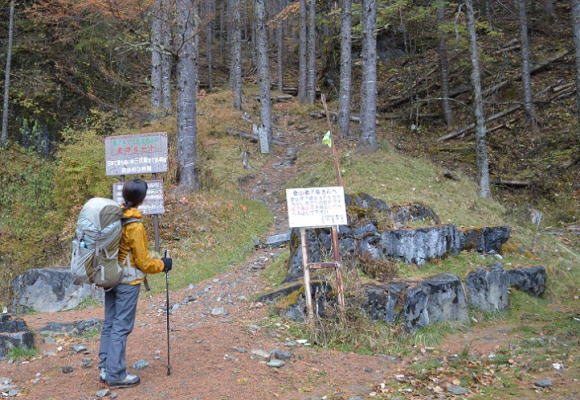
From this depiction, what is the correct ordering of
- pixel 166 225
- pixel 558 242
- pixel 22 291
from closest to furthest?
pixel 22 291
pixel 166 225
pixel 558 242

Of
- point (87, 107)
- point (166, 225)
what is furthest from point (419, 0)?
point (166, 225)

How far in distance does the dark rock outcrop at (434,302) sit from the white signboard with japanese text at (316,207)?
1627mm

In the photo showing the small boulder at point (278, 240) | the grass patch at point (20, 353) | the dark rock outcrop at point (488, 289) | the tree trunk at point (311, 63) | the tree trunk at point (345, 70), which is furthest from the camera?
the tree trunk at point (311, 63)

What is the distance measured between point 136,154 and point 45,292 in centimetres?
282

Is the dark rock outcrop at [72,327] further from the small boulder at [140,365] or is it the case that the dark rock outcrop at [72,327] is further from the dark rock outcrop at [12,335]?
the small boulder at [140,365]

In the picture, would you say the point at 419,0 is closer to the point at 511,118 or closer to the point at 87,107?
the point at 511,118

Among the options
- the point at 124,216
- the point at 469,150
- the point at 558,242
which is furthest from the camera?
the point at 469,150

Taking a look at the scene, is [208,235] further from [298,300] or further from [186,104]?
[298,300]

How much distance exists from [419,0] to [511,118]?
35.0ft

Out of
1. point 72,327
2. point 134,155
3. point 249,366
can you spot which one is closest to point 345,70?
point 134,155

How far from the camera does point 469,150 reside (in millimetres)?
18938

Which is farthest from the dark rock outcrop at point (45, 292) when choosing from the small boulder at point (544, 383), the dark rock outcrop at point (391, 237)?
the small boulder at point (544, 383)

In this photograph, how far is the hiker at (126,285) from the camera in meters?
4.74

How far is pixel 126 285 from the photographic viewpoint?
478 centimetres
